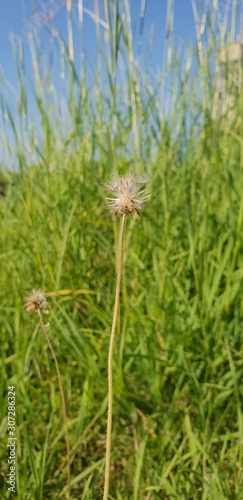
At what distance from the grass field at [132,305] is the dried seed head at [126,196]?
555 mm

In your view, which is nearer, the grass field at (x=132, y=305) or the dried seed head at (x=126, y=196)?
the dried seed head at (x=126, y=196)

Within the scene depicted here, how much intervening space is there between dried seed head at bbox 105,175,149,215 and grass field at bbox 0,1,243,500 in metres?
0.56

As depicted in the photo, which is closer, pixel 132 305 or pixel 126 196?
pixel 126 196

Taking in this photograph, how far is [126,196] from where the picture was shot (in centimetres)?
44

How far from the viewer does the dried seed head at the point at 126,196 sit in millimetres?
436

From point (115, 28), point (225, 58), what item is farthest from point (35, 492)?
point (225, 58)

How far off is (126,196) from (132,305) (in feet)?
2.42

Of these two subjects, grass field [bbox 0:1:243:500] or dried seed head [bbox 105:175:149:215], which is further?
grass field [bbox 0:1:243:500]

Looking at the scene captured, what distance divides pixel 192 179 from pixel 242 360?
0.56m

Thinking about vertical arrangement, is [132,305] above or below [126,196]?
above

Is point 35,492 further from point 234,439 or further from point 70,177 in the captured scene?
point 70,177

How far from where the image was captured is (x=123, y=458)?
994 millimetres

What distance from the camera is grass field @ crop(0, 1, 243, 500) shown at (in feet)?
3.18

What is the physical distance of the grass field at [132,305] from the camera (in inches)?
38.2
